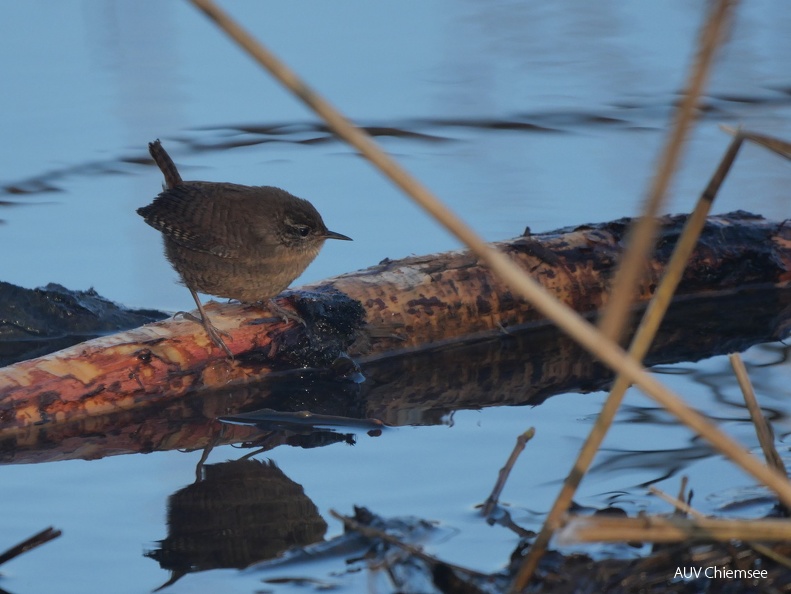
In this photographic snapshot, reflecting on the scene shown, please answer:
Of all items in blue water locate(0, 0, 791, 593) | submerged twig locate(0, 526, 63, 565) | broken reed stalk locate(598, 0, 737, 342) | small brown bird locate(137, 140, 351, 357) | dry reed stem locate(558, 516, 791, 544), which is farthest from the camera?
small brown bird locate(137, 140, 351, 357)

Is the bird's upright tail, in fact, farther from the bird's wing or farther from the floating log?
the floating log

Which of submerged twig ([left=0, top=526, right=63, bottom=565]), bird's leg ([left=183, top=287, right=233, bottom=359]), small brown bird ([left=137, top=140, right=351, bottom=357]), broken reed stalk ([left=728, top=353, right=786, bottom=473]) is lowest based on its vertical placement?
submerged twig ([left=0, top=526, right=63, bottom=565])

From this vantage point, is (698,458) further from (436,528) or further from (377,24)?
(377,24)

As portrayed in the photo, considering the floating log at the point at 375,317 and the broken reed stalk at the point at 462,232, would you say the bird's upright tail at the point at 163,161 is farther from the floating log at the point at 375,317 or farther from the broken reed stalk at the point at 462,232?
the broken reed stalk at the point at 462,232

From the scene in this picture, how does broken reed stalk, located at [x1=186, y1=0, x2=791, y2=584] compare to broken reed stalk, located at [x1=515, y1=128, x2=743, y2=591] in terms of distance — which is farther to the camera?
broken reed stalk, located at [x1=515, y1=128, x2=743, y2=591]

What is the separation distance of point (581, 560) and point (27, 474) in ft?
7.21

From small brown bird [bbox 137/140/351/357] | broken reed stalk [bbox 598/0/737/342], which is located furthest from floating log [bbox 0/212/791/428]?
broken reed stalk [bbox 598/0/737/342]

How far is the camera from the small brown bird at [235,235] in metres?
5.66

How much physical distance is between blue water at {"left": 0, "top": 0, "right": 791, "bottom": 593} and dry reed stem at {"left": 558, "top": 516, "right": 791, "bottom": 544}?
1235mm

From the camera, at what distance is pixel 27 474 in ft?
14.3

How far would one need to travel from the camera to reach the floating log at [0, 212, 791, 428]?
4.87 m

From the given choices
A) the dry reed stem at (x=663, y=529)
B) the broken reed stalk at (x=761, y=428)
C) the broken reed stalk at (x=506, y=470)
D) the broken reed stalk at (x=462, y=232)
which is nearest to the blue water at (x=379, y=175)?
the broken reed stalk at (x=506, y=470)

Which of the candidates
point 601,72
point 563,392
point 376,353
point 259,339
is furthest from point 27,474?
point 601,72

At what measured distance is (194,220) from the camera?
5.95 meters
